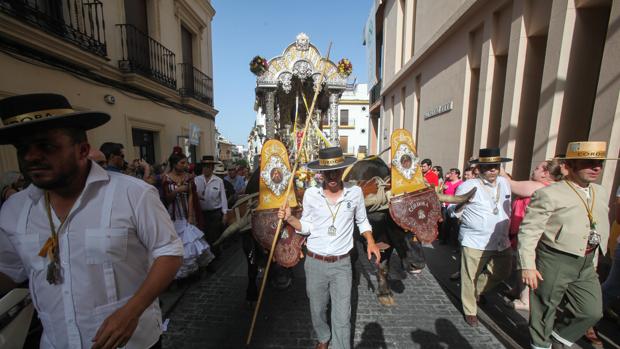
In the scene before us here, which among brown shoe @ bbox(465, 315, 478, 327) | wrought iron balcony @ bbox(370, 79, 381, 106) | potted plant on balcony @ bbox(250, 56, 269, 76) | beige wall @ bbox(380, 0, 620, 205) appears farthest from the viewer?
wrought iron balcony @ bbox(370, 79, 381, 106)

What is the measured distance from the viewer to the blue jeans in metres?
2.79

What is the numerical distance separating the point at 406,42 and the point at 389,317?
11291 millimetres

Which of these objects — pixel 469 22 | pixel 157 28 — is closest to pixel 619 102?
pixel 469 22

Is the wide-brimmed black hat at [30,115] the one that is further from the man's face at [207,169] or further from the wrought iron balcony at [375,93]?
the wrought iron balcony at [375,93]

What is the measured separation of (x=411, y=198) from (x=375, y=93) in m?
15.6

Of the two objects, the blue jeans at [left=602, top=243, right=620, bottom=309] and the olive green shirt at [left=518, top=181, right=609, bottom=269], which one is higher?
the olive green shirt at [left=518, top=181, right=609, bottom=269]

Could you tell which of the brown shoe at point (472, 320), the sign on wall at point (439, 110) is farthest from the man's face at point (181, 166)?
the sign on wall at point (439, 110)

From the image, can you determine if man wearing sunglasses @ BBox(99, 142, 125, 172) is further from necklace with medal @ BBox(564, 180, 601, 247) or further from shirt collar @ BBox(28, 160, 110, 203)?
necklace with medal @ BBox(564, 180, 601, 247)

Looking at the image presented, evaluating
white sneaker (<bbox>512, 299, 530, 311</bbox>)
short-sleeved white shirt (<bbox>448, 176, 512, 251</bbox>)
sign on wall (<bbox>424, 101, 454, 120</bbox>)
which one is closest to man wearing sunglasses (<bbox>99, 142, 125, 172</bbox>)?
short-sleeved white shirt (<bbox>448, 176, 512, 251</bbox>)

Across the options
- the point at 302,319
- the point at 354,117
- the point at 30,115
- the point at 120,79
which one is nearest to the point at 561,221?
the point at 302,319

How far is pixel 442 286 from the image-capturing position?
3785mm

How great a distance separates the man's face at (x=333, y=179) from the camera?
230 centimetres

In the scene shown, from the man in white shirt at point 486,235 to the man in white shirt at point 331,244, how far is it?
58.5 inches

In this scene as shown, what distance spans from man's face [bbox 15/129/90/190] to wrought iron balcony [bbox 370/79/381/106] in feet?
54.1
